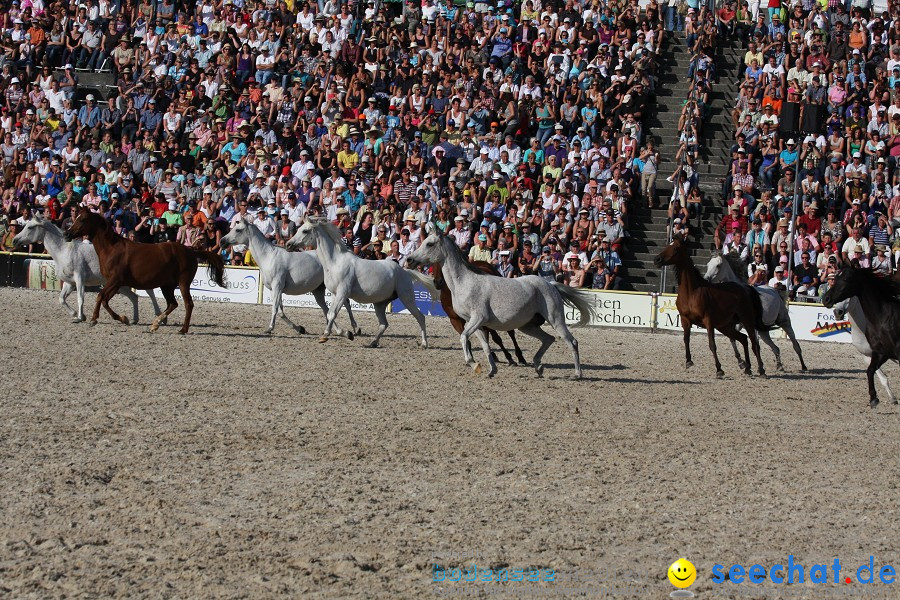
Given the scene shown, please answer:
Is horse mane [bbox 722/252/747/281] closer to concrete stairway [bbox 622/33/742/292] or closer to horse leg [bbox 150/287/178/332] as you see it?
concrete stairway [bbox 622/33/742/292]

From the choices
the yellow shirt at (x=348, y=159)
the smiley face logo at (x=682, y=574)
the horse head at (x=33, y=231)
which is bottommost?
the smiley face logo at (x=682, y=574)

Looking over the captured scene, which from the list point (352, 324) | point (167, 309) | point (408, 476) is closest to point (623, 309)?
point (352, 324)

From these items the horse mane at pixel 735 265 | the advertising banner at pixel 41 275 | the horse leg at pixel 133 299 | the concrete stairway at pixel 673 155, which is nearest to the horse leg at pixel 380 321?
the horse leg at pixel 133 299

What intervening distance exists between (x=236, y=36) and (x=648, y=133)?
439 inches

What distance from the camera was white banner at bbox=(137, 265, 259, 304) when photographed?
23922mm

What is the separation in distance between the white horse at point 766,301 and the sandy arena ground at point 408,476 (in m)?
1.55

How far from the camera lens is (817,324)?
2075cm

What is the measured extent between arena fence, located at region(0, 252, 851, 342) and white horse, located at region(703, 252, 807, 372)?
257cm

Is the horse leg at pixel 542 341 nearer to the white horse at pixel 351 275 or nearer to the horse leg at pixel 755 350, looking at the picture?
the white horse at pixel 351 275

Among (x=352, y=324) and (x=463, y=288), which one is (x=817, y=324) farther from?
(x=463, y=288)

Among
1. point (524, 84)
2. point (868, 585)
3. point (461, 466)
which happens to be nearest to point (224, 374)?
point (461, 466)

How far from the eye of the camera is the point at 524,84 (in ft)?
85.7

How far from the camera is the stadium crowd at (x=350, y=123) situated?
23953mm

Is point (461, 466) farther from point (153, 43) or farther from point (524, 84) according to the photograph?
point (153, 43)
